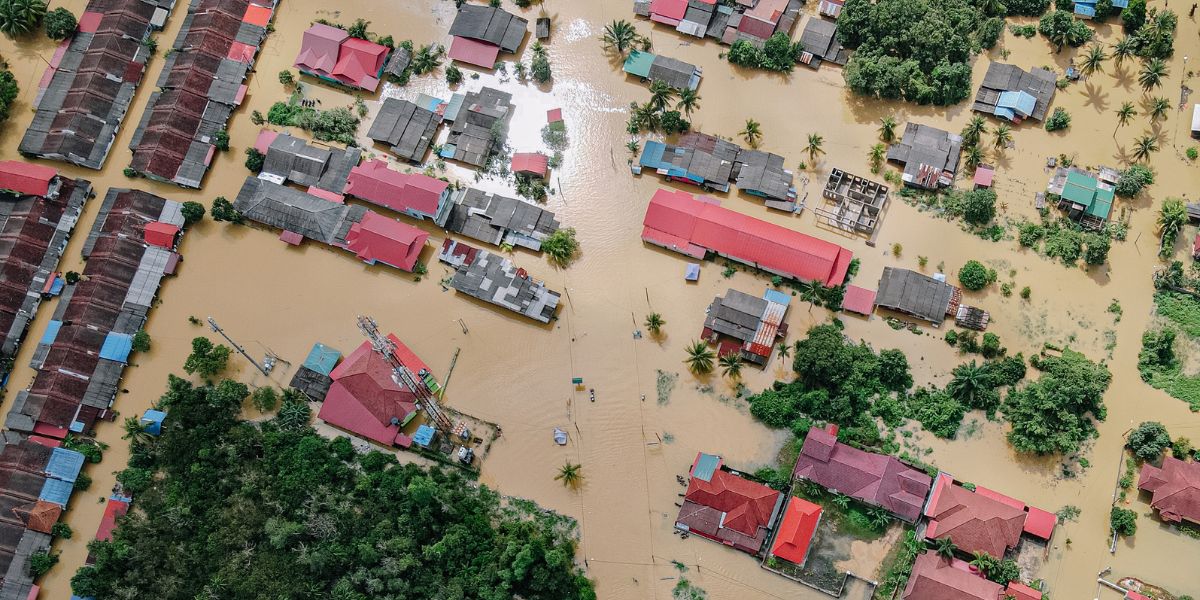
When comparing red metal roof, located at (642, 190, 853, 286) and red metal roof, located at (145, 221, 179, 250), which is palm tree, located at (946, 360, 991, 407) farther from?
red metal roof, located at (145, 221, 179, 250)

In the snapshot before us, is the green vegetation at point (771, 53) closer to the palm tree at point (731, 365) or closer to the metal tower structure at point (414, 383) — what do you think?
the palm tree at point (731, 365)

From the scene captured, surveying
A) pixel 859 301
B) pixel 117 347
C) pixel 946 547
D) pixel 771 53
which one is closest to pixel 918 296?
pixel 859 301

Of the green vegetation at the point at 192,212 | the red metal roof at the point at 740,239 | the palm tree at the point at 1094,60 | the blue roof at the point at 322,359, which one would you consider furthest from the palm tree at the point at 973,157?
the green vegetation at the point at 192,212

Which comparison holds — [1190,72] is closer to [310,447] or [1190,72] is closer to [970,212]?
[970,212]

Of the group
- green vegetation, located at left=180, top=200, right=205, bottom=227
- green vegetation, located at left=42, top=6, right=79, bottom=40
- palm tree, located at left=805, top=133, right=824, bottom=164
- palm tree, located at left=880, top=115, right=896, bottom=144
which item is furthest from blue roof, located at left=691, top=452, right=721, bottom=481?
green vegetation, located at left=42, top=6, right=79, bottom=40

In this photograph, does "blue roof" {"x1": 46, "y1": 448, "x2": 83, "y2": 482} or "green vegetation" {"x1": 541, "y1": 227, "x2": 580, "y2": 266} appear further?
"green vegetation" {"x1": 541, "y1": 227, "x2": 580, "y2": 266}
